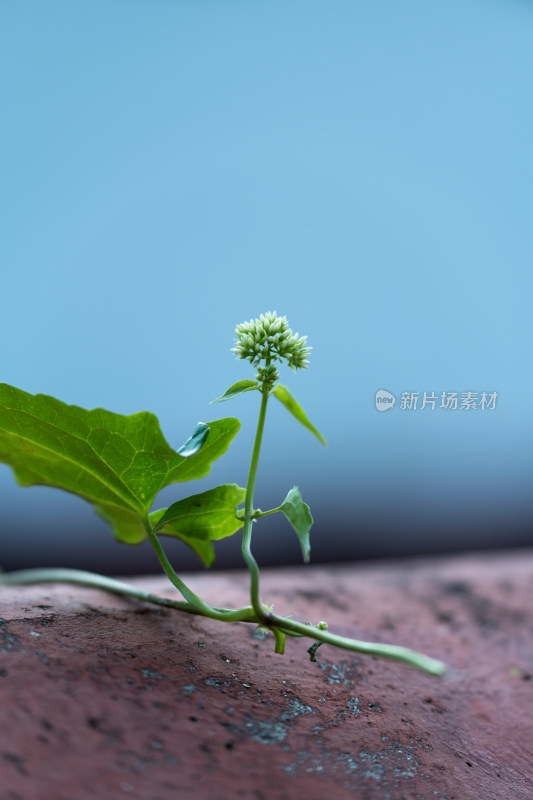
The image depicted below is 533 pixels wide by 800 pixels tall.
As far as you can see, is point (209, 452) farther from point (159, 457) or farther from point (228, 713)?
point (228, 713)

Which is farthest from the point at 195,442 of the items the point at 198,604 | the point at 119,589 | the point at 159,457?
the point at 119,589

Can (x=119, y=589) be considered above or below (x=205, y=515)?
below

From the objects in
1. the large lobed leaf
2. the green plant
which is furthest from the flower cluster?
the large lobed leaf

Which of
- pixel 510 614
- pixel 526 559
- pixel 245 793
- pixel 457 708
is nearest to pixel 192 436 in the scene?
pixel 245 793

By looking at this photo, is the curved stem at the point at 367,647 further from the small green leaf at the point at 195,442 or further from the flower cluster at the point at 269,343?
the flower cluster at the point at 269,343

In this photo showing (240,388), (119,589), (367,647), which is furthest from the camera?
(119,589)

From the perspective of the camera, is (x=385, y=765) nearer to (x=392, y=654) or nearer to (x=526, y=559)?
(x=392, y=654)

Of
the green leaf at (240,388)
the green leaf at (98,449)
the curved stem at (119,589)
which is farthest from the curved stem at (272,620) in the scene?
the green leaf at (240,388)
